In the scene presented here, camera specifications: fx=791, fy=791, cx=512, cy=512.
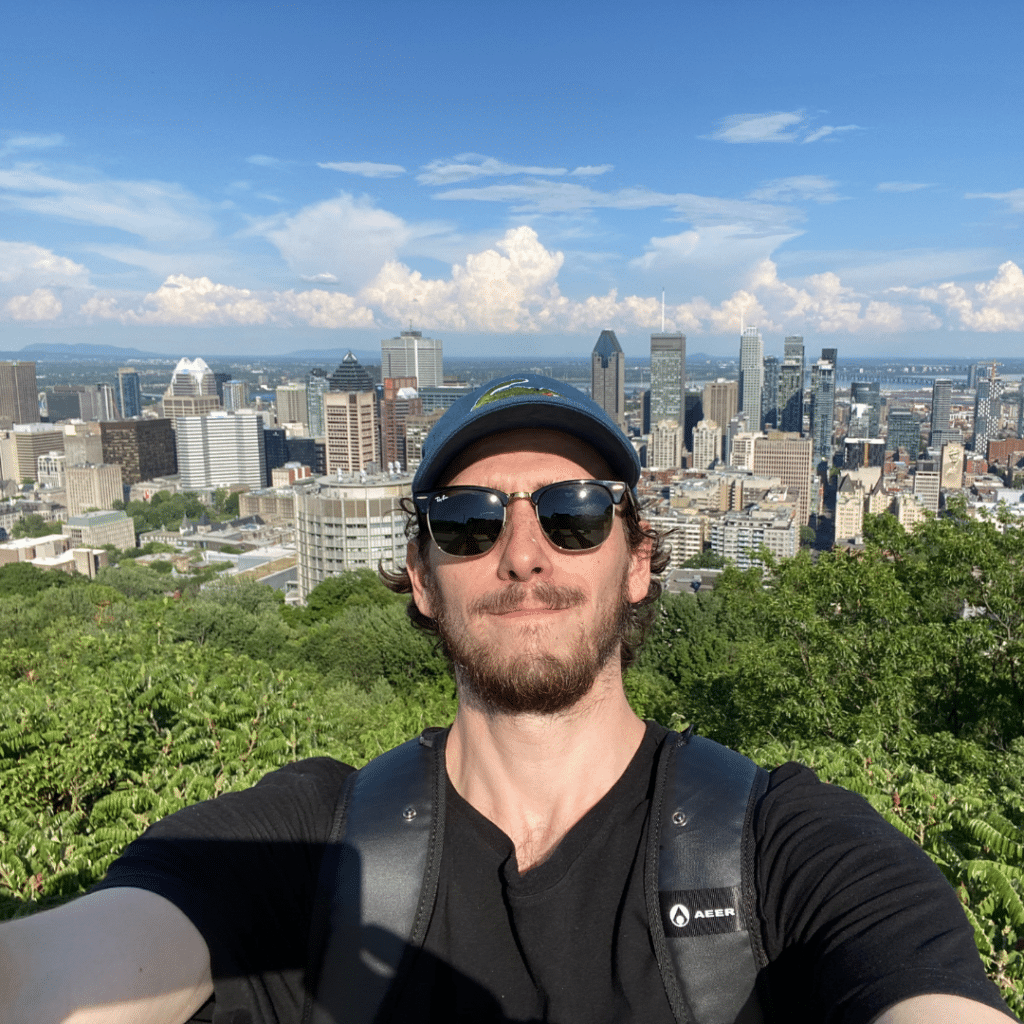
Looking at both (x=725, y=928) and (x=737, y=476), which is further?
(x=737, y=476)

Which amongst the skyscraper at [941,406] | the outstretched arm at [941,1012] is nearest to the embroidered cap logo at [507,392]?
the outstretched arm at [941,1012]

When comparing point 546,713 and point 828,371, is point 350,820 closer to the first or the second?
point 546,713

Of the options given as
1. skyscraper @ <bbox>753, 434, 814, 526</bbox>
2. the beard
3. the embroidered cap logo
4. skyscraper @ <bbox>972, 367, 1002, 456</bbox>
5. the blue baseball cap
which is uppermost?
the embroidered cap logo

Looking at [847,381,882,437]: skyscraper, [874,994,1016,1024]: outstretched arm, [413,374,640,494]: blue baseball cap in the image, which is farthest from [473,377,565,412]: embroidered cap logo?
[847,381,882,437]: skyscraper

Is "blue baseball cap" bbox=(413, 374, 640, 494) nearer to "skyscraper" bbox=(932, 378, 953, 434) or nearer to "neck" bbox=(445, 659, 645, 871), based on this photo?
"neck" bbox=(445, 659, 645, 871)

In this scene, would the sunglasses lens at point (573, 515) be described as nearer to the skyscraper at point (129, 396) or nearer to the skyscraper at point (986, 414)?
the skyscraper at point (986, 414)

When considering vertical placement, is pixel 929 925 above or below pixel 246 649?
above

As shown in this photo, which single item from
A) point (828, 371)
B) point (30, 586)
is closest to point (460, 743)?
point (30, 586)
